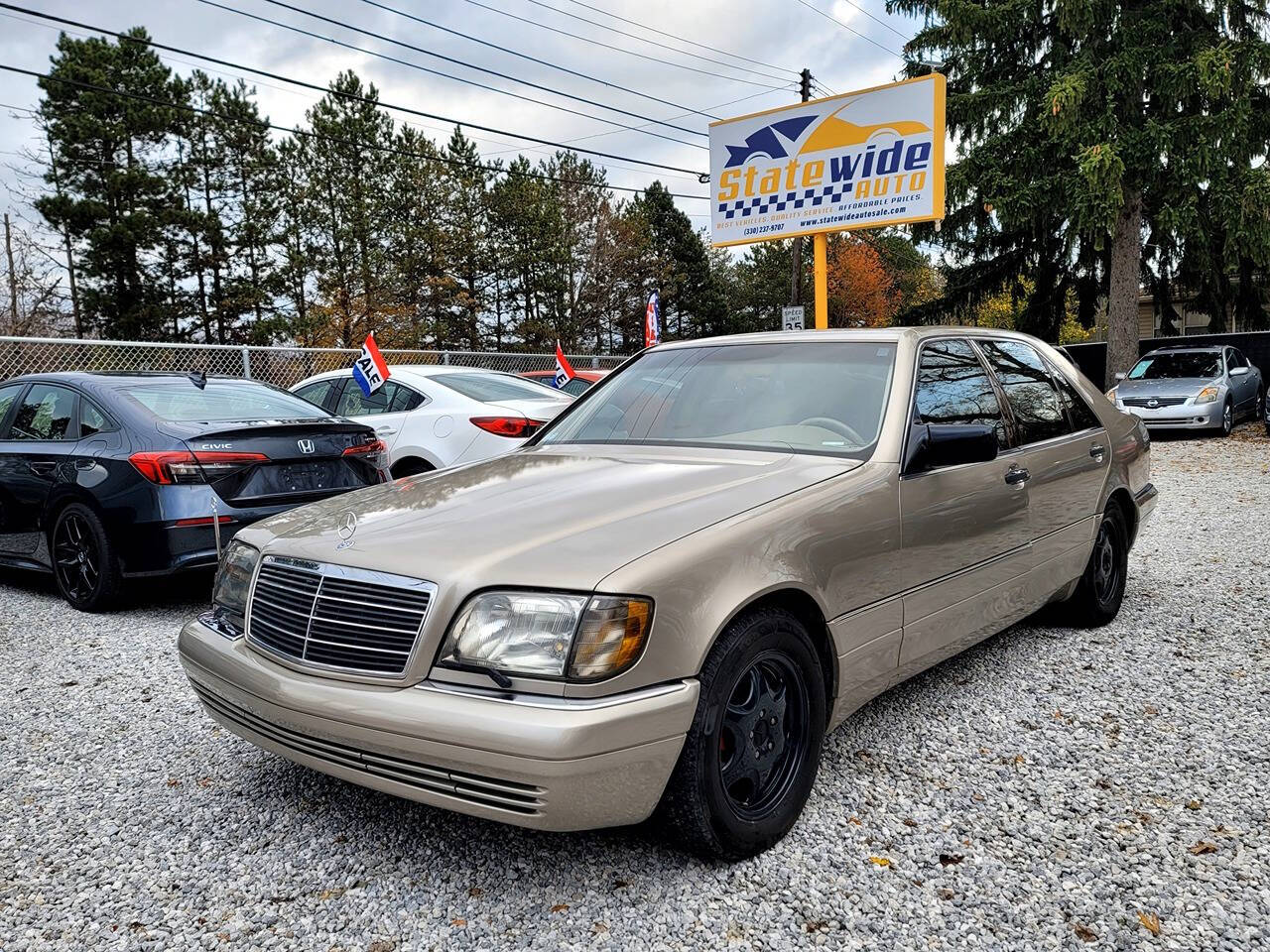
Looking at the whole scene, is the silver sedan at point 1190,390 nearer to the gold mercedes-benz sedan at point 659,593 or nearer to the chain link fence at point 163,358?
the chain link fence at point 163,358

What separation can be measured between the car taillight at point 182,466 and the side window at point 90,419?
1.70ft

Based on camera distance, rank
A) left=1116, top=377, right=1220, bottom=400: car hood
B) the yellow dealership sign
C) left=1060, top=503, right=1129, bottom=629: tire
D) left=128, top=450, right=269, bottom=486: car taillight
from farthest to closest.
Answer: left=1116, top=377, right=1220, bottom=400: car hood
the yellow dealership sign
left=128, top=450, right=269, bottom=486: car taillight
left=1060, top=503, right=1129, bottom=629: tire

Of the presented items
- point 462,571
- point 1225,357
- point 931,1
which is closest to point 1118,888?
point 462,571

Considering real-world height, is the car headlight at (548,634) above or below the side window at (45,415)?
below

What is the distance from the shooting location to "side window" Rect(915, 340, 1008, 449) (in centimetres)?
354

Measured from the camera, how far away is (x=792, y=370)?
364 centimetres

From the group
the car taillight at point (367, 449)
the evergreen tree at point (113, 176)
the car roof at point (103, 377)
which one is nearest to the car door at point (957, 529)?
the car taillight at point (367, 449)

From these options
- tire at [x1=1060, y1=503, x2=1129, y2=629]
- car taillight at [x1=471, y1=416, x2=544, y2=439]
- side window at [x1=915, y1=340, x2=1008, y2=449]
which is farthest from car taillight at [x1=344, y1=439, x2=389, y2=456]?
tire at [x1=1060, y1=503, x2=1129, y2=629]

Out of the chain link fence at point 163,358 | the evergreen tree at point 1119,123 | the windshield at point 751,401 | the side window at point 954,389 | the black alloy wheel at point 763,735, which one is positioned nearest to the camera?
the black alloy wheel at point 763,735

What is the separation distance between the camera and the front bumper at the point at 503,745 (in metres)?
2.16

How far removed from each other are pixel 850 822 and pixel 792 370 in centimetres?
166

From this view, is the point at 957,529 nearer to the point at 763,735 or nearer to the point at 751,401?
the point at 751,401

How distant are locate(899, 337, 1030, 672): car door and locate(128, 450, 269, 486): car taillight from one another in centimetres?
382

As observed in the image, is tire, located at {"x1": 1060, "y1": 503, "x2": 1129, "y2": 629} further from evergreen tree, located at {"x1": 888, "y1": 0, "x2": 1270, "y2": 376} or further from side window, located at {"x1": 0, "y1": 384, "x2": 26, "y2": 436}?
evergreen tree, located at {"x1": 888, "y1": 0, "x2": 1270, "y2": 376}
